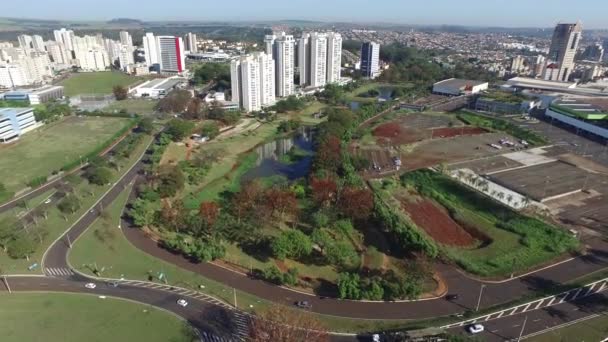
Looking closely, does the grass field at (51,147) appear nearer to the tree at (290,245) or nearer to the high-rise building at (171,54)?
the tree at (290,245)

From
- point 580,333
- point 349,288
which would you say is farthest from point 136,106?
point 580,333

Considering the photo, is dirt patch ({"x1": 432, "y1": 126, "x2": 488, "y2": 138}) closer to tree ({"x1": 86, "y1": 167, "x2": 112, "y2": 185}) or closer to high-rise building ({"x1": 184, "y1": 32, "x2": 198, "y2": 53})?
tree ({"x1": 86, "y1": 167, "x2": 112, "y2": 185})

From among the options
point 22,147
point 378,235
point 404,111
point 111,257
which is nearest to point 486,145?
point 404,111

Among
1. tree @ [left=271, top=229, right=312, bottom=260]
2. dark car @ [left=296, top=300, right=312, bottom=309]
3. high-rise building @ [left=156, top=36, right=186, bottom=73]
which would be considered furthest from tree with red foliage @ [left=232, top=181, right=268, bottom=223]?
high-rise building @ [left=156, top=36, right=186, bottom=73]

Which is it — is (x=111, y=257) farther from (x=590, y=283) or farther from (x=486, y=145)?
(x=486, y=145)

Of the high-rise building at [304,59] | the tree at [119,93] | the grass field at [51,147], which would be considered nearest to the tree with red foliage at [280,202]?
the grass field at [51,147]

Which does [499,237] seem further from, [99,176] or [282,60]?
[282,60]
